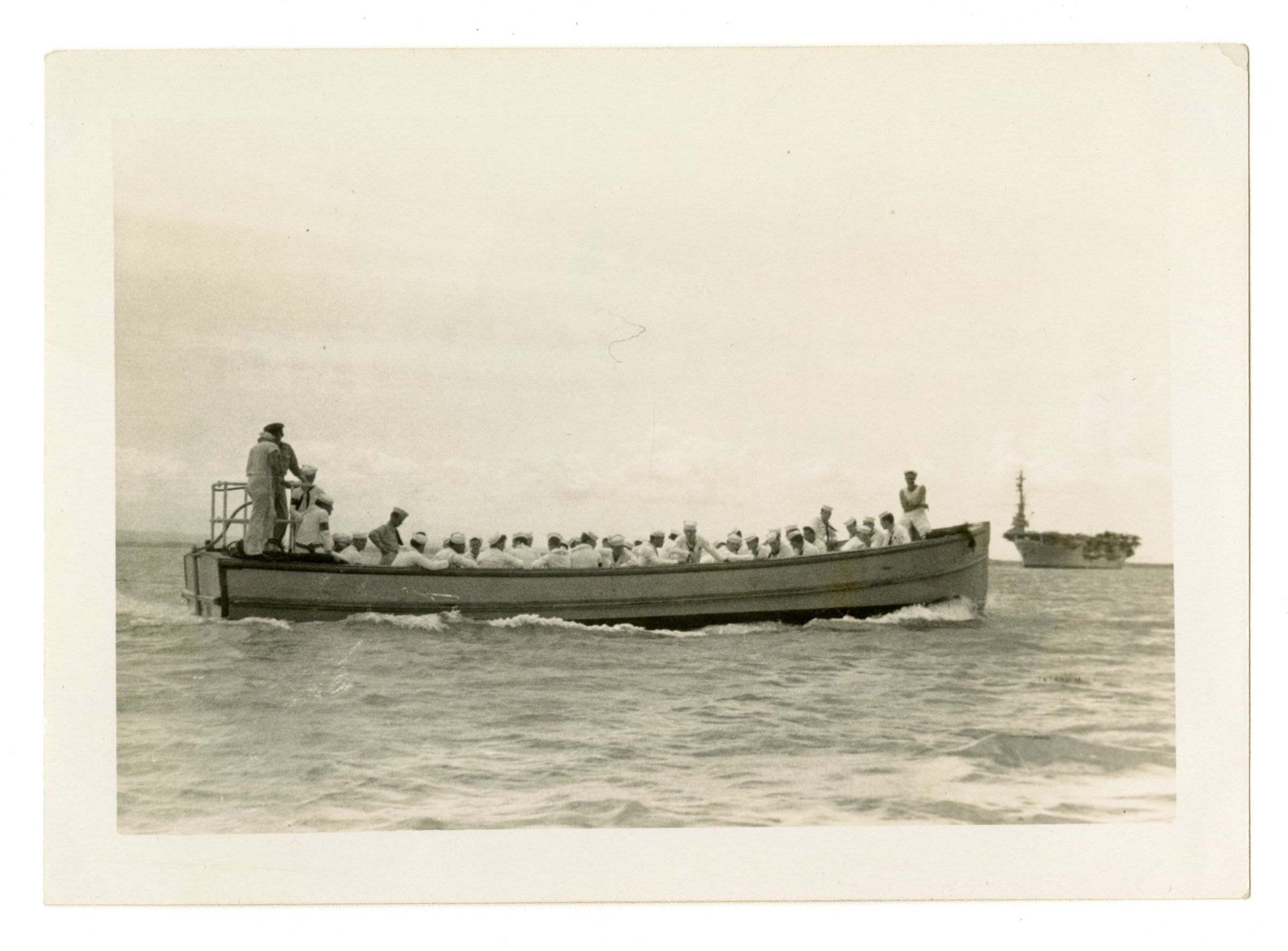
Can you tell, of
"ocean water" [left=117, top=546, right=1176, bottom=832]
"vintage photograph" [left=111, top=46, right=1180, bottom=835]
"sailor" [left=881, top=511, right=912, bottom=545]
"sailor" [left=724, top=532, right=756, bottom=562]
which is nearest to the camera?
"ocean water" [left=117, top=546, right=1176, bottom=832]

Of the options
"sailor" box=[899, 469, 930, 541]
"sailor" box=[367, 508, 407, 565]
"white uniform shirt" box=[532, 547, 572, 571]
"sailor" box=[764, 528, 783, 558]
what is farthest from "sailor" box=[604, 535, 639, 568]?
"sailor" box=[899, 469, 930, 541]

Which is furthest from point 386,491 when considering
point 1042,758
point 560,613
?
point 1042,758

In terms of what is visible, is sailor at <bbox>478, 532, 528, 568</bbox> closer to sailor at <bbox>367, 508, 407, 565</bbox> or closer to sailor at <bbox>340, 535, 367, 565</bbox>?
sailor at <bbox>367, 508, 407, 565</bbox>

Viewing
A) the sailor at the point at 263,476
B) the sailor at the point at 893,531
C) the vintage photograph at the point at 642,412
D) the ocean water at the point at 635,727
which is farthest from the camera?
the sailor at the point at 893,531

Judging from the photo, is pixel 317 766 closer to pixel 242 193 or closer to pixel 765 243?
pixel 242 193

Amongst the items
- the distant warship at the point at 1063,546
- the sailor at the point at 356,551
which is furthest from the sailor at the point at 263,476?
the distant warship at the point at 1063,546

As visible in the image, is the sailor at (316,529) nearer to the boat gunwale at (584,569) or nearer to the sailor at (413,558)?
the boat gunwale at (584,569)

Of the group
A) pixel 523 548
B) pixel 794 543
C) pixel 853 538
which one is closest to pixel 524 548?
pixel 523 548
